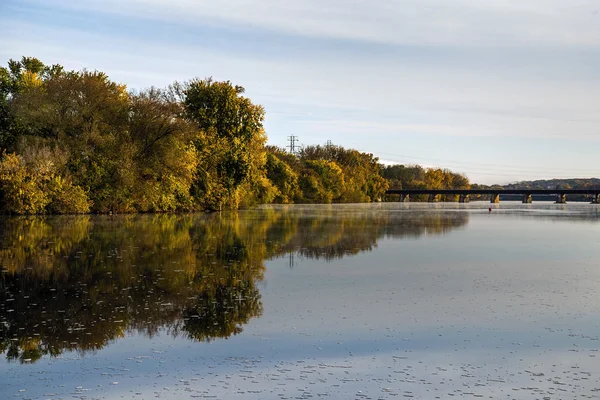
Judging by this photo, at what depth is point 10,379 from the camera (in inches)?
348

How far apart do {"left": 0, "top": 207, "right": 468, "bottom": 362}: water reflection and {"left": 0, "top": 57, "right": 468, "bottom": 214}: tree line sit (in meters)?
22.8

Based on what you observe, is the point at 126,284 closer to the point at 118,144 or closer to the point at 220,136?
the point at 118,144

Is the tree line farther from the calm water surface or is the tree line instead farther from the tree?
the calm water surface

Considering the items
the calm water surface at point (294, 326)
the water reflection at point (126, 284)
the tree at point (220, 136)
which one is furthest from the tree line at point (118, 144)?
the calm water surface at point (294, 326)

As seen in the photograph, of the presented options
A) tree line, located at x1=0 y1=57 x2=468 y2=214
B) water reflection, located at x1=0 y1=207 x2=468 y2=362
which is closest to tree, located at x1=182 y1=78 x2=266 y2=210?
tree line, located at x1=0 y1=57 x2=468 y2=214

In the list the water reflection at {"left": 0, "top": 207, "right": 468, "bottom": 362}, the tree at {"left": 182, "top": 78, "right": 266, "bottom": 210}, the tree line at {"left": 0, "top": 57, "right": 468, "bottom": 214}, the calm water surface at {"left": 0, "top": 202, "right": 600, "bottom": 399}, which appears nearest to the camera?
the calm water surface at {"left": 0, "top": 202, "right": 600, "bottom": 399}

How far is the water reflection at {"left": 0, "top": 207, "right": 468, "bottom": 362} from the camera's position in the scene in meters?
11.7

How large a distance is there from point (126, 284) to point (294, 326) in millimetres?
6651

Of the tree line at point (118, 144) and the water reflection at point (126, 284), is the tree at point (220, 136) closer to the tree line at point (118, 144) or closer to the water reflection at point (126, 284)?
the tree line at point (118, 144)

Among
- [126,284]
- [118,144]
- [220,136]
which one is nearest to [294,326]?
[126,284]

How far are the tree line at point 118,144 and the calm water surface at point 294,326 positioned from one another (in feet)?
103

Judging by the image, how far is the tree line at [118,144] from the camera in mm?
54250

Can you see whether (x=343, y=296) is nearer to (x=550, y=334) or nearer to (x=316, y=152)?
(x=550, y=334)

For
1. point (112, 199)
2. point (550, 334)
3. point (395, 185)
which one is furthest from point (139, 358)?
point (395, 185)
